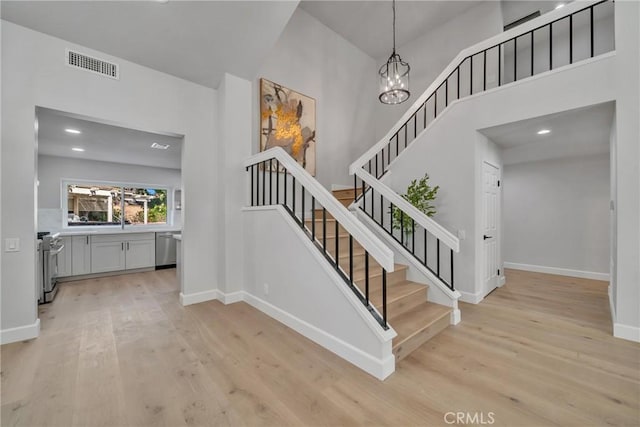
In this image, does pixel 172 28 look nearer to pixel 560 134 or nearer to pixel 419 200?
pixel 419 200

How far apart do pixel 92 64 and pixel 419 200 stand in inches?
167

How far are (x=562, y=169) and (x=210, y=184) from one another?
657cm

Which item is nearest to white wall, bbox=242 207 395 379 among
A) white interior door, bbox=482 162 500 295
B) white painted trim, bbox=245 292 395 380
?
white painted trim, bbox=245 292 395 380

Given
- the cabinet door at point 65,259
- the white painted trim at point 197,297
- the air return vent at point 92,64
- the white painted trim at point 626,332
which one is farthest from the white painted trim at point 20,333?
the white painted trim at point 626,332

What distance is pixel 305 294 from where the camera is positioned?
2578 mm

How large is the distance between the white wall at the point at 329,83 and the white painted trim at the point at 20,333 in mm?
3207

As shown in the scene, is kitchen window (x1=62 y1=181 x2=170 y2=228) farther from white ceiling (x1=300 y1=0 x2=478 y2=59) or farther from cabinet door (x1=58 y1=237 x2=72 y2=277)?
white ceiling (x1=300 y1=0 x2=478 y2=59)

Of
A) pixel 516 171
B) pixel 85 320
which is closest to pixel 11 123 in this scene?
pixel 85 320

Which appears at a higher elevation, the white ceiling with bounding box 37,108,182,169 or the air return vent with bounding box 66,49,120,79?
the air return vent with bounding box 66,49,120,79

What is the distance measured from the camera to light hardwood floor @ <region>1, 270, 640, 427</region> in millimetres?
1564

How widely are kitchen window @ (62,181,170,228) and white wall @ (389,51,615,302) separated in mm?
6145

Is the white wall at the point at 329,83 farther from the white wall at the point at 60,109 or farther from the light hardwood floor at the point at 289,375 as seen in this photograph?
the light hardwood floor at the point at 289,375

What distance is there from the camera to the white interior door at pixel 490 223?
3.79m

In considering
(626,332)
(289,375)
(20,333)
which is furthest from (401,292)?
(20,333)
